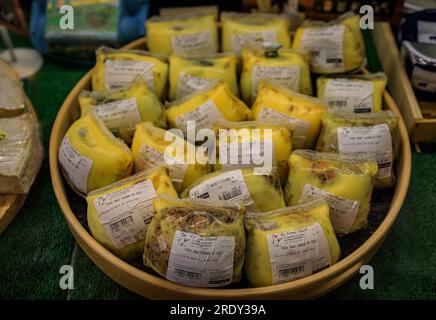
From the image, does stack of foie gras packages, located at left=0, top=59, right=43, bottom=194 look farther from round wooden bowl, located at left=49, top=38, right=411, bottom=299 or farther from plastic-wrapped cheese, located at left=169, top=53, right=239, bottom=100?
plastic-wrapped cheese, located at left=169, top=53, right=239, bottom=100

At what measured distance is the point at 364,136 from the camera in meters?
1.27

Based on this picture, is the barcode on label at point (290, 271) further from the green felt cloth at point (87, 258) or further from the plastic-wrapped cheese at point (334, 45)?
the plastic-wrapped cheese at point (334, 45)

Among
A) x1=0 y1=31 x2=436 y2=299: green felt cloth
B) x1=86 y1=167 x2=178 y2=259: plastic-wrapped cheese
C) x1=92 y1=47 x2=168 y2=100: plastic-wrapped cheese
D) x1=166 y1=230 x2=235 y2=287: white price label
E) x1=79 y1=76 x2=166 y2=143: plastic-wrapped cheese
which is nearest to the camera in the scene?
x1=166 y1=230 x2=235 y2=287: white price label

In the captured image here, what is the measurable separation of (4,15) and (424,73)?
1.47 metres

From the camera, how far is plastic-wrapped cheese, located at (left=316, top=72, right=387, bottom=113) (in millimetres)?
1408

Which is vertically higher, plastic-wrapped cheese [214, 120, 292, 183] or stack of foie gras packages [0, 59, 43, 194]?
plastic-wrapped cheese [214, 120, 292, 183]

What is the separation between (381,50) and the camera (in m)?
1.82

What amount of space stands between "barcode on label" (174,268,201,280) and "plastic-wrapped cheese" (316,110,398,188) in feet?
1.60

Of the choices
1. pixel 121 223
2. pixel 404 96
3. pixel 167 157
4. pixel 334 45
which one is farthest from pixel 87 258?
pixel 404 96

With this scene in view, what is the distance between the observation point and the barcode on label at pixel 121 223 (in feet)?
3.73

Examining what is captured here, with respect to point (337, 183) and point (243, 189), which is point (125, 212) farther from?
point (337, 183)

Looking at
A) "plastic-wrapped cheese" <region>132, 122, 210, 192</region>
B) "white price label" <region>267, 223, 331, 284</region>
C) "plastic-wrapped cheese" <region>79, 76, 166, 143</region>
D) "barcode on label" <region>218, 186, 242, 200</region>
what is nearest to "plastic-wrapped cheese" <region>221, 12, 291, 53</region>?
"plastic-wrapped cheese" <region>79, 76, 166, 143</region>

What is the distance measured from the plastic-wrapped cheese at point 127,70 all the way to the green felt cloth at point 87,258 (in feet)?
1.06
